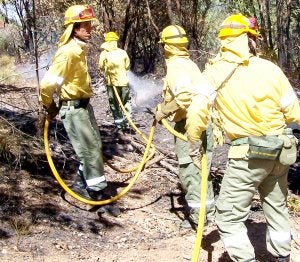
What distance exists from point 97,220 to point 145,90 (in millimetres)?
8708

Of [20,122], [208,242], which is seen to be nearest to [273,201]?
[208,242]

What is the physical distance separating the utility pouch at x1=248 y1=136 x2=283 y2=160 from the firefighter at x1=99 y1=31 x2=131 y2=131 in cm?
554

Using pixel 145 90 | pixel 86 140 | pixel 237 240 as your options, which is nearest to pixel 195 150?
pixel 237 240

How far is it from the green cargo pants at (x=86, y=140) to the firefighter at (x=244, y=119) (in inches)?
67.1

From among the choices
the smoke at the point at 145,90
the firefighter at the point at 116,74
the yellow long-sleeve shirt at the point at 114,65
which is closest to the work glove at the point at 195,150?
the firefighter at the point at 116,74

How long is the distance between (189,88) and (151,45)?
40.5 ft

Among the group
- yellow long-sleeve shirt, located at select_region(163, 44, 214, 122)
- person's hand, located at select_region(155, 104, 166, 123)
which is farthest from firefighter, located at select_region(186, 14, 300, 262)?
person's hand, located at select_region(155, 104, 166, 123)

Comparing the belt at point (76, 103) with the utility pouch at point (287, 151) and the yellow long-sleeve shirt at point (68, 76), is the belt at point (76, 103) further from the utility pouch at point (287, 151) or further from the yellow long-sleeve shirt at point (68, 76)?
the utility pouch at point (287, 151)

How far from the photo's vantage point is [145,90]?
13.4 m

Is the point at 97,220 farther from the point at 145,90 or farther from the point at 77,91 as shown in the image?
the point at 145,90

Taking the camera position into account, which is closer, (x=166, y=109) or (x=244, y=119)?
(x=244, y=119)

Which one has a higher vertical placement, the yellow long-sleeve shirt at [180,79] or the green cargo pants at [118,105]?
the yellow long-sleeve shirt at [180,79]

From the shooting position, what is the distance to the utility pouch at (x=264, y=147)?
340 centimetres

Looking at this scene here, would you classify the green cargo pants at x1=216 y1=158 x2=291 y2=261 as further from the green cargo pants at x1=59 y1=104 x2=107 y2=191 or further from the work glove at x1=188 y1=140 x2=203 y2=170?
the green cargo pants at x1=59 y1=104 x2=107 y2=191
